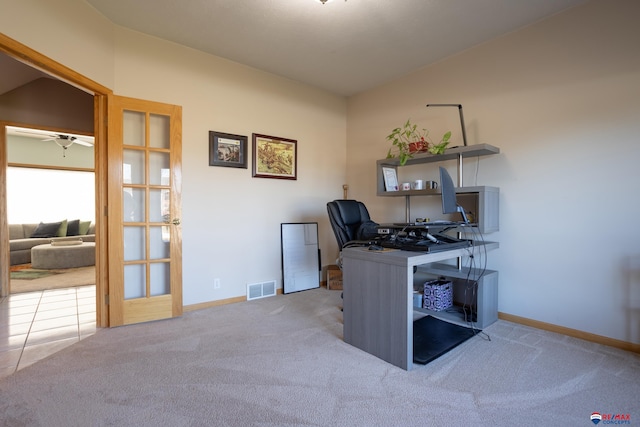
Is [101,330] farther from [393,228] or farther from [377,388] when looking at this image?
[393,228]

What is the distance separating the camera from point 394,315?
6.38ft

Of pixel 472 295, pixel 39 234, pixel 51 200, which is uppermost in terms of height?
pixel 51 200

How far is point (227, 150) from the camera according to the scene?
10.8 feet

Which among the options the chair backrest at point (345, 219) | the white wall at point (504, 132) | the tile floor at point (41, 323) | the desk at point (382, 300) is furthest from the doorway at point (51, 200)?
the desk at point (382, 300)

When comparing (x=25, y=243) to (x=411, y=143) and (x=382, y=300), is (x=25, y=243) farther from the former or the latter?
(x=411, y=143)

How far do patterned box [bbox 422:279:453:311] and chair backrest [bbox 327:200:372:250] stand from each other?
898 mm

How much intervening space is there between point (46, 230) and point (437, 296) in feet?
25.4

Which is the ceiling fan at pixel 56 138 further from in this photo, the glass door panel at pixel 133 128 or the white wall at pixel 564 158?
the white wall at pixel 564 158

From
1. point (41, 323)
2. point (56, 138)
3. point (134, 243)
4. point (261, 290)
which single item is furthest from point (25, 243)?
point (261, 290)

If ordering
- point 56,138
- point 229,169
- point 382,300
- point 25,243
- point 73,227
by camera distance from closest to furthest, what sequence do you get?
point 382,300, point 229,169, point 56,138, point 25,243, point 73,227

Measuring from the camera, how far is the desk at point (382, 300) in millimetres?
1889

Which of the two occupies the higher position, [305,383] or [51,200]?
[51,200]

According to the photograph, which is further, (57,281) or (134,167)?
(57,281)

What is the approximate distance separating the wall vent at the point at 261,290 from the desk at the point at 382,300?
1518mm
